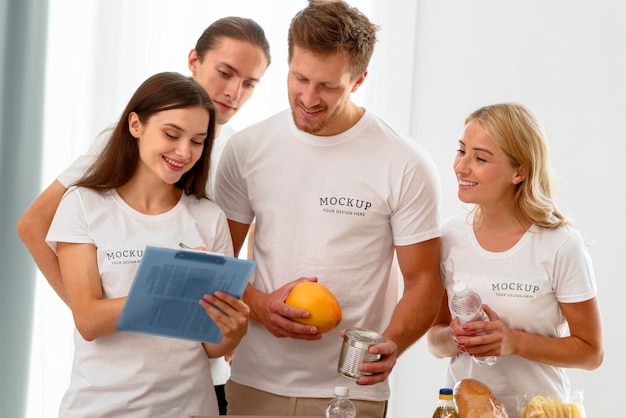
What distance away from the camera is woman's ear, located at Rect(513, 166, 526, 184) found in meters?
2.22

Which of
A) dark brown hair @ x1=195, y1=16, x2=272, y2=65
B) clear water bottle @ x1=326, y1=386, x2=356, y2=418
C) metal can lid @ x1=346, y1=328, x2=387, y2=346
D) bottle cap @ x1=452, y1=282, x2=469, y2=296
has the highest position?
Result: dark brown hair @ x1=195, y1=16, x2=272, y2=65

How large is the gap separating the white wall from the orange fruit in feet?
5.55

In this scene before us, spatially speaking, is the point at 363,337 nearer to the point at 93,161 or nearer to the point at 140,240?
the point at 140,240

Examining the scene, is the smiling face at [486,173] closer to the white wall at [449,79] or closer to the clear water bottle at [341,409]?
the clear water bottle at [341,409]

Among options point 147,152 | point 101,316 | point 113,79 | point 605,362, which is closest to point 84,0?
point 113,79

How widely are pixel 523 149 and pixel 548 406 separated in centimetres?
74

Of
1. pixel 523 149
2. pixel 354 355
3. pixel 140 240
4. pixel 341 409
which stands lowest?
pixel 341 409

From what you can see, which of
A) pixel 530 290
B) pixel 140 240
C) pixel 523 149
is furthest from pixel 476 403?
pixel 140 240

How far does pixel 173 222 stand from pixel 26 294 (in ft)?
5.07

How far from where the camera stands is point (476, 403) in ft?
5.85

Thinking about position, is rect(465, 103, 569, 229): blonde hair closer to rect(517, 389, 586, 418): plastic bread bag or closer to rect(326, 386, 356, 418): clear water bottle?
rect(517, 389, 586, 418): plastic bread bag

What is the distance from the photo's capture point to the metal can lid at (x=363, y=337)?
5.87 feet

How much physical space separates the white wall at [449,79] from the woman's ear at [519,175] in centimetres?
131

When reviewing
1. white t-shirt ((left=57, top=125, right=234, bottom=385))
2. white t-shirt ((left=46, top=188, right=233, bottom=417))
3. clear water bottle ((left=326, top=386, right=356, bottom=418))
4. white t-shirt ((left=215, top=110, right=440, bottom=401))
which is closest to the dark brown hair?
white t-shirt ((left=57, top=125, right=234, bottom=385))
